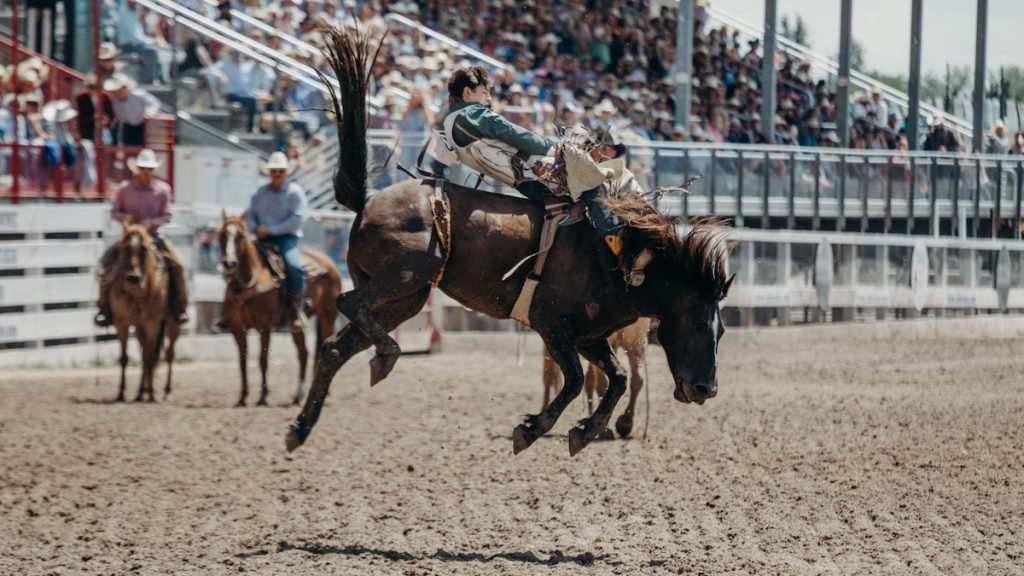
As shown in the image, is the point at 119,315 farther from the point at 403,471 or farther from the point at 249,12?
the point at 249,12

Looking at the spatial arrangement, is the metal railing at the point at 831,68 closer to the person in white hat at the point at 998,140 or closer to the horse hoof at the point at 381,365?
the person in white hat at the point at 998,140

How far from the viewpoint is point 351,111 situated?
316 inches

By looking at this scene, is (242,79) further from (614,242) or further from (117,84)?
(614,242)

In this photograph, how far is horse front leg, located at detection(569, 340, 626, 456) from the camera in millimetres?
7660

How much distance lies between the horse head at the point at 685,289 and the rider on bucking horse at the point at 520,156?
0.18 meters

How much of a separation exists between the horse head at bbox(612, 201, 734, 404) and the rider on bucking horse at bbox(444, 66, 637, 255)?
0.18 m

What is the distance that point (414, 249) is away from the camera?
7871 millimetres

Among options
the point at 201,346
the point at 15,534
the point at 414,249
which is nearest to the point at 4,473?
the point at 15,534

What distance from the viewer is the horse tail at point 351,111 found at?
315 inches

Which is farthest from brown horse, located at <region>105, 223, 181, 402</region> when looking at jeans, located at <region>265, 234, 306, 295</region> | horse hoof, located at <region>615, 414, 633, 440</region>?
horse hoof, located at <region>615, 414, 633, 440</region>

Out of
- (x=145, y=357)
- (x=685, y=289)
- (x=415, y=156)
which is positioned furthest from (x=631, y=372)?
(x=415, y=156)

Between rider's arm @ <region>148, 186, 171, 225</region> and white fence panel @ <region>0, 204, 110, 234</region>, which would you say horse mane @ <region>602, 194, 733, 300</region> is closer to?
rider's arm @ <region>148, 186, 171, 225</region>

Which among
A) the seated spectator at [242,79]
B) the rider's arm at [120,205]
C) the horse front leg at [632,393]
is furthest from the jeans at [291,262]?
the seated spectator at [242,79]

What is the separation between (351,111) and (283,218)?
574 cm
